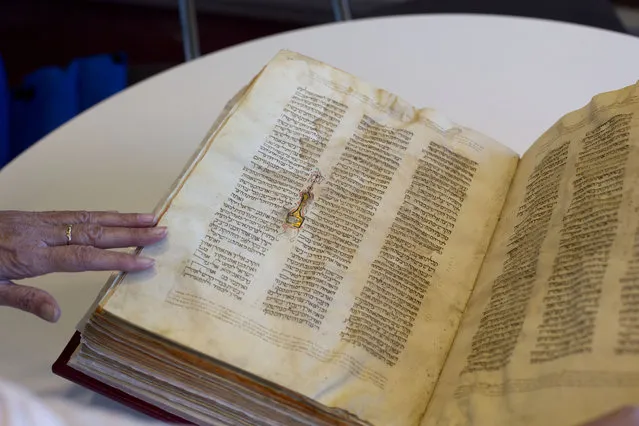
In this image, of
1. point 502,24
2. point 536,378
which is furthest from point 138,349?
point 502,24

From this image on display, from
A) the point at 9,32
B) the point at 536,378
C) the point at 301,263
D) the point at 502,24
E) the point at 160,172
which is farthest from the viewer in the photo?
the point at 9,32

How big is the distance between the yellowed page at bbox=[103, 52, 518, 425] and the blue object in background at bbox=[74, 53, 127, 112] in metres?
0.58

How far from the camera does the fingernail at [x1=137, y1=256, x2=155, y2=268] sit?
1.98 ft

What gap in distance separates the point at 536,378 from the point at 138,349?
323 millimetres

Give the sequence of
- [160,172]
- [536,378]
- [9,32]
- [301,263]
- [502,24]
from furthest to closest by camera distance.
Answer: [9,32] < [502,24] < [160,172] < [301,263] < [536,378]

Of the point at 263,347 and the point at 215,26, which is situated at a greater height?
the point at 215,26

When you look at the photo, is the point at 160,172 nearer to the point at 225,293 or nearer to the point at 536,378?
the point at 225,293

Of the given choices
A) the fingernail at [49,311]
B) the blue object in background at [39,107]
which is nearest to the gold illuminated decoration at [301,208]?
the fingernail at [49,311]

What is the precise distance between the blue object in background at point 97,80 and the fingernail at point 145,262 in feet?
2.25

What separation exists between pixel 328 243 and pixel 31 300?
285 millimetres

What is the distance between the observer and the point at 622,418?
453mm

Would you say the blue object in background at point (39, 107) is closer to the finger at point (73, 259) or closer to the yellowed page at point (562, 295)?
the finger at point (73, 259)

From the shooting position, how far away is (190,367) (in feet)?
1.87

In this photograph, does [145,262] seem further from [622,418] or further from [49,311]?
[622,418]
